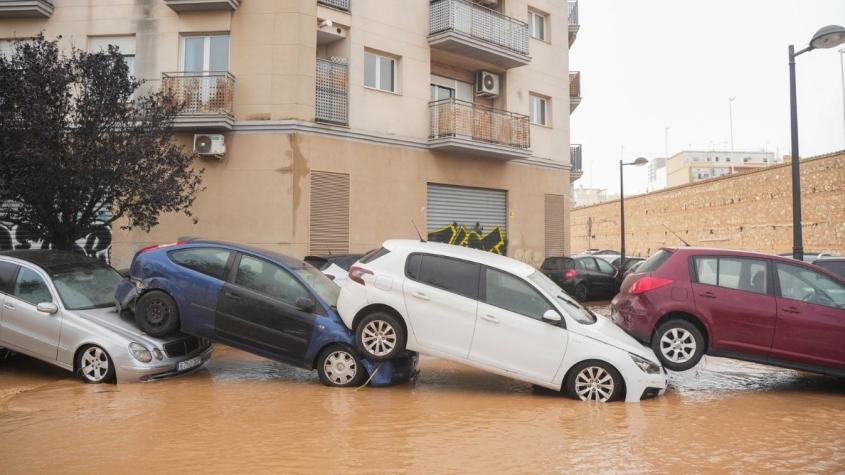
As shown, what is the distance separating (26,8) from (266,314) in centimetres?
1382

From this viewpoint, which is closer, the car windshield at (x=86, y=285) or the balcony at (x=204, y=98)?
the car windshield at (x=86, y=285)

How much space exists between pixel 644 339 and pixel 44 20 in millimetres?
17095

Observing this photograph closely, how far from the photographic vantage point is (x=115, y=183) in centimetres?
1128

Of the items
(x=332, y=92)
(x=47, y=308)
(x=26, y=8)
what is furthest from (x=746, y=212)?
(x=47, y=308)

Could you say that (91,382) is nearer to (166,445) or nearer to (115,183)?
(166,445)

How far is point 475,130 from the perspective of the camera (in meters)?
18.9

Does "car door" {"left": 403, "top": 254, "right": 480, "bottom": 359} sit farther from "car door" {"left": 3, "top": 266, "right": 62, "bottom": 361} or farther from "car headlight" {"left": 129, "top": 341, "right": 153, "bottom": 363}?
"car door" {"left": 3, "top": 266, "right": 62, "bottom": 361}

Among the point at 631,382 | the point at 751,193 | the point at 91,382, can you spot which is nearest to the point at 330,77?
the point at 91,382

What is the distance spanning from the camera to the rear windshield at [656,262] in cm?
830

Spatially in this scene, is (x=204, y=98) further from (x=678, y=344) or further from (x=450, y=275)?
(x=678, y=344)

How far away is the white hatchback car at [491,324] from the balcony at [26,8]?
14073 mm

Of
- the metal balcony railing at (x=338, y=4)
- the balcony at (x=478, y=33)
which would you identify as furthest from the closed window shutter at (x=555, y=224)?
the metal balcony railing at (x=338, y=4)

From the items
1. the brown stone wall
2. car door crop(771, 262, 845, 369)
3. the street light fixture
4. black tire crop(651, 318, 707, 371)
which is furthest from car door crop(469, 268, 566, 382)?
the brown stone wall

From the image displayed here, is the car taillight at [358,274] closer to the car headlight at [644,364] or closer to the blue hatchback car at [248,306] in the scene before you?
the blue hatchback car at [248,306]
